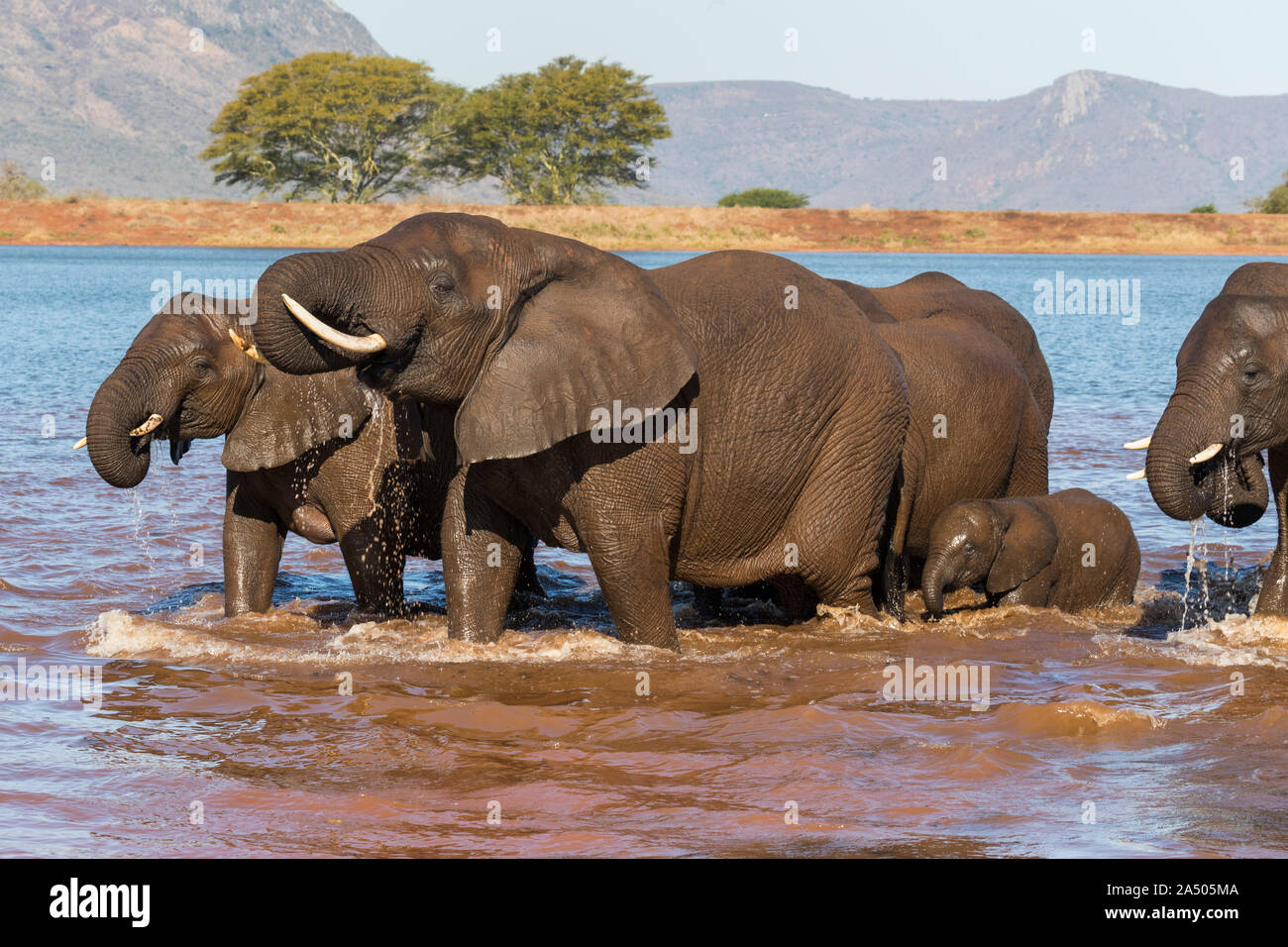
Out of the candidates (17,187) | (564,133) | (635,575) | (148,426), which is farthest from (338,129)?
(635,575)

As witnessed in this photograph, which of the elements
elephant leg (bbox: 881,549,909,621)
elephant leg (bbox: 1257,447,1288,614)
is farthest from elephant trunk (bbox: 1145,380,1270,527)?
elephant leg (bbox: 881,549,909,621)

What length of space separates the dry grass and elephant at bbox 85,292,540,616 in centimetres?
5560

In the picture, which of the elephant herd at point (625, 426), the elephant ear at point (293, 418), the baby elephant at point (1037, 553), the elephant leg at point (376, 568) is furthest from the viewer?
the baby elephant at point (1037, 553)

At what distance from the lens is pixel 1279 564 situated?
866 cm

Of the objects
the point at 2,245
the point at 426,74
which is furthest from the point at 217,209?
the point at 426,74

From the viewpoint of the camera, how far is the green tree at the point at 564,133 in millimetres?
80312

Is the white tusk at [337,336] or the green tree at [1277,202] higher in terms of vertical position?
the green tree at [1277,202]

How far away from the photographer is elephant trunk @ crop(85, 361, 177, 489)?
801cm

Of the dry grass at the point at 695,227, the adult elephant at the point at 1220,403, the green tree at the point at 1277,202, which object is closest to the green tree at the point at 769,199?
the dry grass at the point at 695,227

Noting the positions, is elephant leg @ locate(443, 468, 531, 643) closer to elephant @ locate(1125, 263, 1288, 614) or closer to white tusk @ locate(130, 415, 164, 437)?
white tusk @ locate(130, 415, 164, 437)

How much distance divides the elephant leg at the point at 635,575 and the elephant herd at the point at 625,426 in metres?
0.01

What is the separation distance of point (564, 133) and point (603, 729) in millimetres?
77717

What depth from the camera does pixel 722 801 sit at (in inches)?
239

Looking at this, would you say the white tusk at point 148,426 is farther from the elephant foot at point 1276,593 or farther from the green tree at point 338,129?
the green tree at point 338,129
